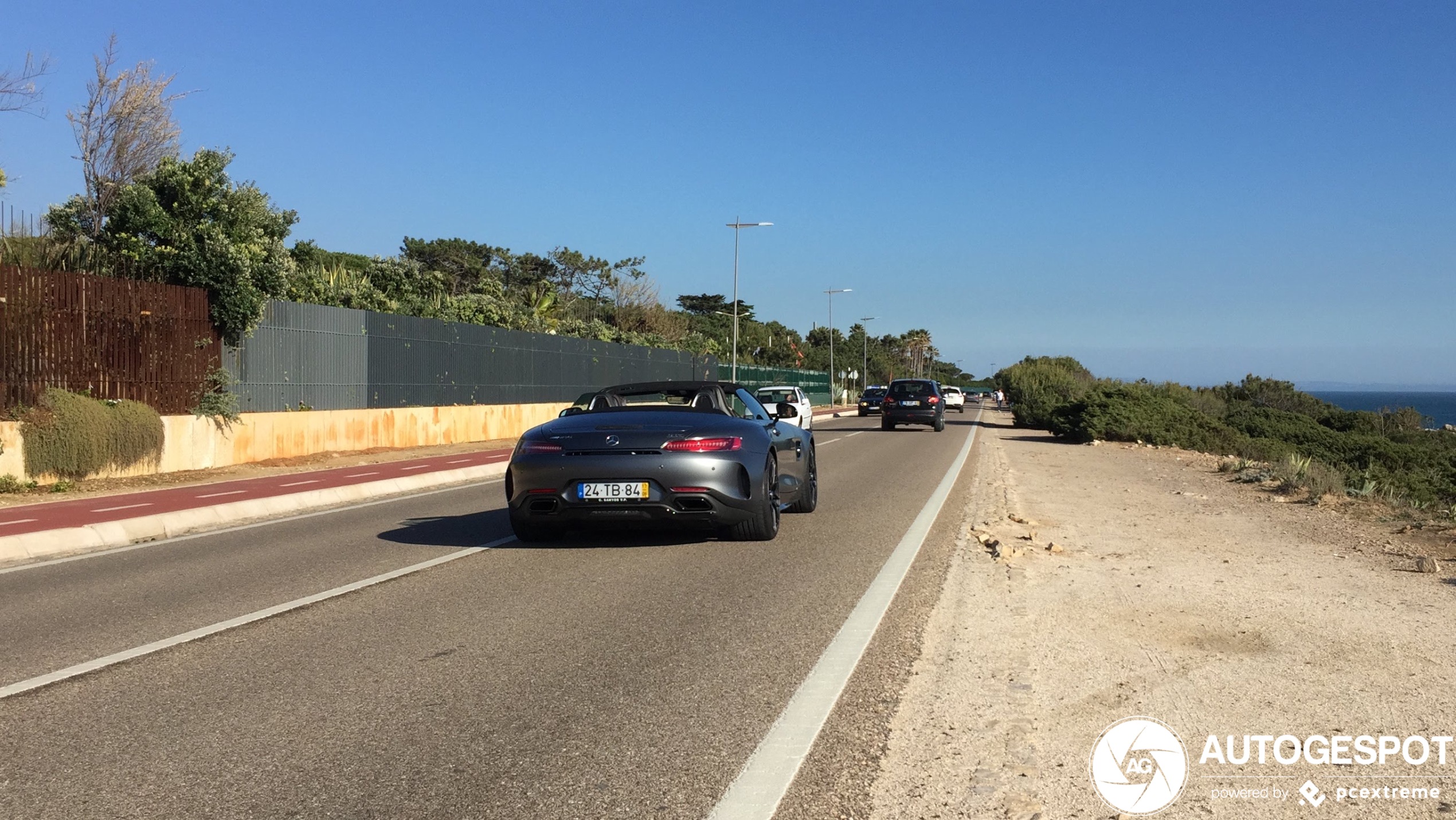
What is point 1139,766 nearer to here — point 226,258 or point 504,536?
point 504,536

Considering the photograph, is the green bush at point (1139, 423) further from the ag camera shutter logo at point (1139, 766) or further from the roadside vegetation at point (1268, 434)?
the ag camera shutter logo at point (1139, 766)

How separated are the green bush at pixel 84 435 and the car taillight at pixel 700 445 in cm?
1077

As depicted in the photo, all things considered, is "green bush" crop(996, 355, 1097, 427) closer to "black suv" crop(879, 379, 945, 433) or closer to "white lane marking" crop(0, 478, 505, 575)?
"black suv" crop(879, 379, 945, 433)

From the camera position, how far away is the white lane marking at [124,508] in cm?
1327

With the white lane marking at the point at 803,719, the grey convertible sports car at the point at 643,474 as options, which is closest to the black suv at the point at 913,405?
the grey convertible sports car at the point at 643,474

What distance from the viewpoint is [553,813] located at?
3.75 m

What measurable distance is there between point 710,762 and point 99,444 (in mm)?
15388

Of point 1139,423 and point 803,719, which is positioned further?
point 1139,423

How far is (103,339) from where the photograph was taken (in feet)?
59.0

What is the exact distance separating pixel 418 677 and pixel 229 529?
760cm

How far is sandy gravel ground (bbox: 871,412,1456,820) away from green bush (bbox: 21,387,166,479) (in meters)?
12.3

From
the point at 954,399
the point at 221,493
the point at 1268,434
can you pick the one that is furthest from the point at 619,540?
the point at 954,399

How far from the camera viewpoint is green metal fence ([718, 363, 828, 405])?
6088 centimetres

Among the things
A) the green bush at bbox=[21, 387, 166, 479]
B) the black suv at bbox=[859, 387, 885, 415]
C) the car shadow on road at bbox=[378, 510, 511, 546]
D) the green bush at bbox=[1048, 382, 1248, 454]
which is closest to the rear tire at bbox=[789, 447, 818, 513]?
the car shadow on road at bbox=[378, 510, 511, 546]
